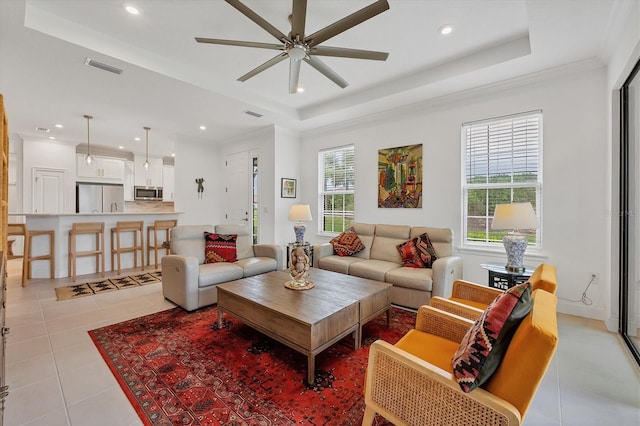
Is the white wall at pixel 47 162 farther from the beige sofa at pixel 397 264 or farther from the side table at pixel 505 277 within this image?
the side table at pixel 505 277

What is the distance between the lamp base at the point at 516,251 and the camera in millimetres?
2762

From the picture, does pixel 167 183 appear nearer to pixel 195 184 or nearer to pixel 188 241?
pixel 195 184

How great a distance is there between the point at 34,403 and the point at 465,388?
244 cm

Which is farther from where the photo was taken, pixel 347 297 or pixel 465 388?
pixel 347 297

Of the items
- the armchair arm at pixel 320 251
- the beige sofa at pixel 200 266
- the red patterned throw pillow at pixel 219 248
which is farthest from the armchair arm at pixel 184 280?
the armchair arm at pixel 320 251

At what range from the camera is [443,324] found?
68.1 inches

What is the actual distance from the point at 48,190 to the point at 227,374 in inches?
277

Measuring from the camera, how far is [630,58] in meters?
2.18

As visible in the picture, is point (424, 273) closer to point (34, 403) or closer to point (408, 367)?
point (408, 367)

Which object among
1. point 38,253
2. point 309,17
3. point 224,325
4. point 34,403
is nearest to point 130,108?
point 38,253

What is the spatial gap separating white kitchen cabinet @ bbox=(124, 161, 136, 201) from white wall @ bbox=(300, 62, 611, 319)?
24.7ft

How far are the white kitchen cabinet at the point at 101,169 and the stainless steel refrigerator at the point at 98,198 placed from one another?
17 centimetres

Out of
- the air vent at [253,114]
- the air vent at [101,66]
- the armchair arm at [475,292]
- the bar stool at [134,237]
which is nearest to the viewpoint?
the armchair arm at [475,292]

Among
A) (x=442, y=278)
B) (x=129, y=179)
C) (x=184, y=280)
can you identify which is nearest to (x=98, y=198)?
(x=129, y=179)
